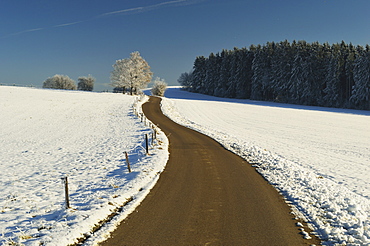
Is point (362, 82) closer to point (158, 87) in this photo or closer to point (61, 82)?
point (158, 87)

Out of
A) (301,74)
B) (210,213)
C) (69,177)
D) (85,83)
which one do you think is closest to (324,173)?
(210,213)

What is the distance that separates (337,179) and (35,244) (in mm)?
13758

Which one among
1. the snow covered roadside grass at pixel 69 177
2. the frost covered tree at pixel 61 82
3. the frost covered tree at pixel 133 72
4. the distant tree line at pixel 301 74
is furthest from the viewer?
the frost covered tree at pixel 61 82

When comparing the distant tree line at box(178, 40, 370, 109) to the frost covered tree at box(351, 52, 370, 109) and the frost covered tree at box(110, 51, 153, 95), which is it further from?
the frost covered tree at box(110, 51, 153, 95)

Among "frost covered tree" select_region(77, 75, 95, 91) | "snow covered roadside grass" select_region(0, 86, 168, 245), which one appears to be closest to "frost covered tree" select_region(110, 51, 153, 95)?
"snow covered roadside grass" select_region(0, 86, 168, 245)

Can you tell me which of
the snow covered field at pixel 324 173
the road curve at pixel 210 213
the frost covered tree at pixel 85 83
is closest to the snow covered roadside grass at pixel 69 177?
the road curve at pixel 210 213

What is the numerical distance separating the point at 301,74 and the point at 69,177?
70737 millimetres

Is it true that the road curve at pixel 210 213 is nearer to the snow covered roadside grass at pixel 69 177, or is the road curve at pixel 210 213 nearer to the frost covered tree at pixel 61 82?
the snow covered roadside grass at pixel 69 177

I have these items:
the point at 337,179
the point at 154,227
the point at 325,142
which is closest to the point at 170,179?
the point at 154,227

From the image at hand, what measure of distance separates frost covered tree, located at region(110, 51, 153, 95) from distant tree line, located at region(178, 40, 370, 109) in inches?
1185

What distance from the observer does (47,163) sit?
16.7m

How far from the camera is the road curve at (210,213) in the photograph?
668cm

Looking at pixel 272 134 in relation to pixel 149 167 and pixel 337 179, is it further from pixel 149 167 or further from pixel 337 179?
pixel 149 167

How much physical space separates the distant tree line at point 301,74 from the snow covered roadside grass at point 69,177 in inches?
2195
